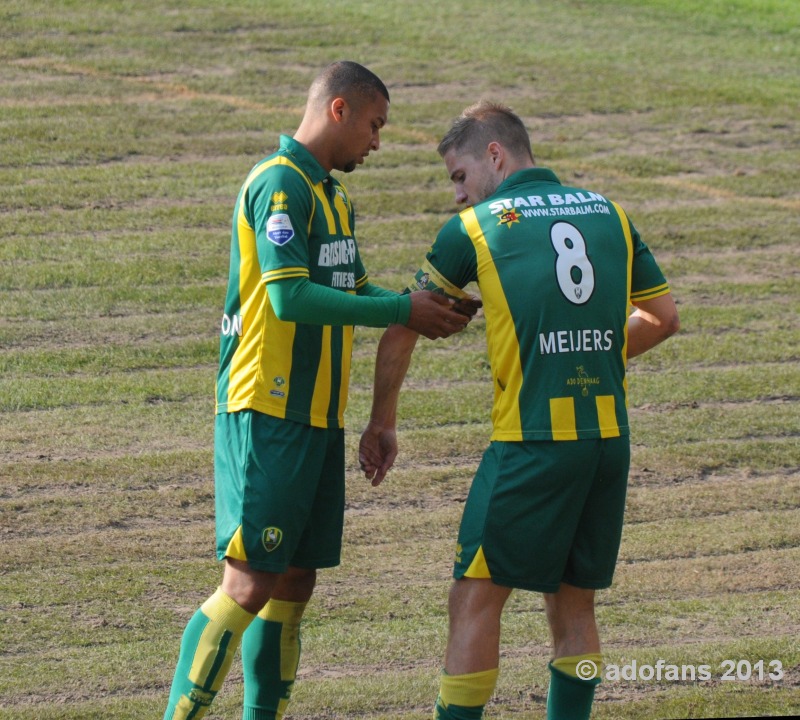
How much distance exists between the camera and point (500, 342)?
3.98 meters

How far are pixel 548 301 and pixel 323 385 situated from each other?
824mm

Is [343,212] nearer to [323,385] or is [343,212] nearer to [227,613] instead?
[323,385]

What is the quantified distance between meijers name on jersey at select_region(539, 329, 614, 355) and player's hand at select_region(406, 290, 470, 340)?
40cm

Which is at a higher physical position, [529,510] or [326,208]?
[326,208]

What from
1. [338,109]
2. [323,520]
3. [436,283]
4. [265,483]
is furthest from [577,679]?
[338,109]

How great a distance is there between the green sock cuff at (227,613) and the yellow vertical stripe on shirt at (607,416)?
4.30ft

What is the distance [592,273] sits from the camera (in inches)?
157

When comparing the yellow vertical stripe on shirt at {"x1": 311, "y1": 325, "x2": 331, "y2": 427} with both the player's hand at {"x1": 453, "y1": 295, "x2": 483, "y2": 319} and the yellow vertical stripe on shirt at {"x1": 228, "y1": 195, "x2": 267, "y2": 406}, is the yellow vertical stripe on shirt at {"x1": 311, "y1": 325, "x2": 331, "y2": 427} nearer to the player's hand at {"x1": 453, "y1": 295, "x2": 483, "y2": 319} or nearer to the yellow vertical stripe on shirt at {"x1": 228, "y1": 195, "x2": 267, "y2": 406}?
the yellow vertical stripe on shirt at {"x1": 228, "y1": 195, "x2": 267, "y2": 406}

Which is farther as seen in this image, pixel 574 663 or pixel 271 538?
pixel 574 663

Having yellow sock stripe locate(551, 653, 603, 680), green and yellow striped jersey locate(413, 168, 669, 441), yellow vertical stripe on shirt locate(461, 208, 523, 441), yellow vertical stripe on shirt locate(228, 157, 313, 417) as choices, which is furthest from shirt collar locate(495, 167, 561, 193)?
yellow sock stripe locate(551, 653, 603, 680)

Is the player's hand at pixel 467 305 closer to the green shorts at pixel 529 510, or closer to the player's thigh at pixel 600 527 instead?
the green shorts at pixel 529 510

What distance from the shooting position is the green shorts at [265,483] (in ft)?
13.0

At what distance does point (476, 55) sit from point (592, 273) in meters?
11.2

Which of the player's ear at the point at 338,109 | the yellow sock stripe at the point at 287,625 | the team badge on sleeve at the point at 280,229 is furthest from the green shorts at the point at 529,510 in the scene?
the player's ear at the point at 338,109
